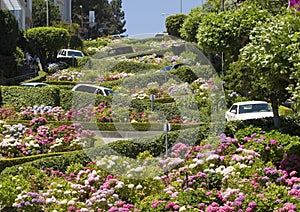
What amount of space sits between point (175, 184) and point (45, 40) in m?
36.8

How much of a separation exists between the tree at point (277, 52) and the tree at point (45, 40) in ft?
110

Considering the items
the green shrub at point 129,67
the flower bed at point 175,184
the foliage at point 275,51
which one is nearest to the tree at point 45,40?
the green shrub at point 129,67

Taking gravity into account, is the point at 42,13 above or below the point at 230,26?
above

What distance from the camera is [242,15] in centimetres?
2089

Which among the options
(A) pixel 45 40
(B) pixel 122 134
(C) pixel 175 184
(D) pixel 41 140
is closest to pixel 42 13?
(A) pixel 45 40

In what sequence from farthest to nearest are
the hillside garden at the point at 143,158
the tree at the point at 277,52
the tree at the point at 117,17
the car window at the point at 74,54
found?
the tree at the point at 117,17, the car window at the point at 74,54, the tree at the point at 277,52, the hillside garden at the point at 143,158

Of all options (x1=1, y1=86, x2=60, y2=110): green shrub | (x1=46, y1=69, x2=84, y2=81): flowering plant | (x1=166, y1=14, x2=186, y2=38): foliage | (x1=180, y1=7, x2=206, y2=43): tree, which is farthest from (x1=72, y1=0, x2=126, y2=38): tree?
(x1=1, y1=86, x2=60, y2=110): green shrub

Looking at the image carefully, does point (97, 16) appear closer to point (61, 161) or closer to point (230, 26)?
point (230, 26)

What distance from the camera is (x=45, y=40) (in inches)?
1864

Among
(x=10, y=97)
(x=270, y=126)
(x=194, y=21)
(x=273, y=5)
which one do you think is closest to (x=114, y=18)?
(x=194, y=21)

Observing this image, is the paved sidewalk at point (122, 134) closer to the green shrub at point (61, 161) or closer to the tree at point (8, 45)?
the green shrub at point (61, 161)

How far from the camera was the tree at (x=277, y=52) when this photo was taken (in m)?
12.1

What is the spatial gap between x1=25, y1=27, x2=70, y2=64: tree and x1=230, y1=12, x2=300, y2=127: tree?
33589mm

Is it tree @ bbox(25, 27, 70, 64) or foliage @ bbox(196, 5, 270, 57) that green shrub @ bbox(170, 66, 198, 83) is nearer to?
foliage @ bbox(196, 5, 270, 57)
